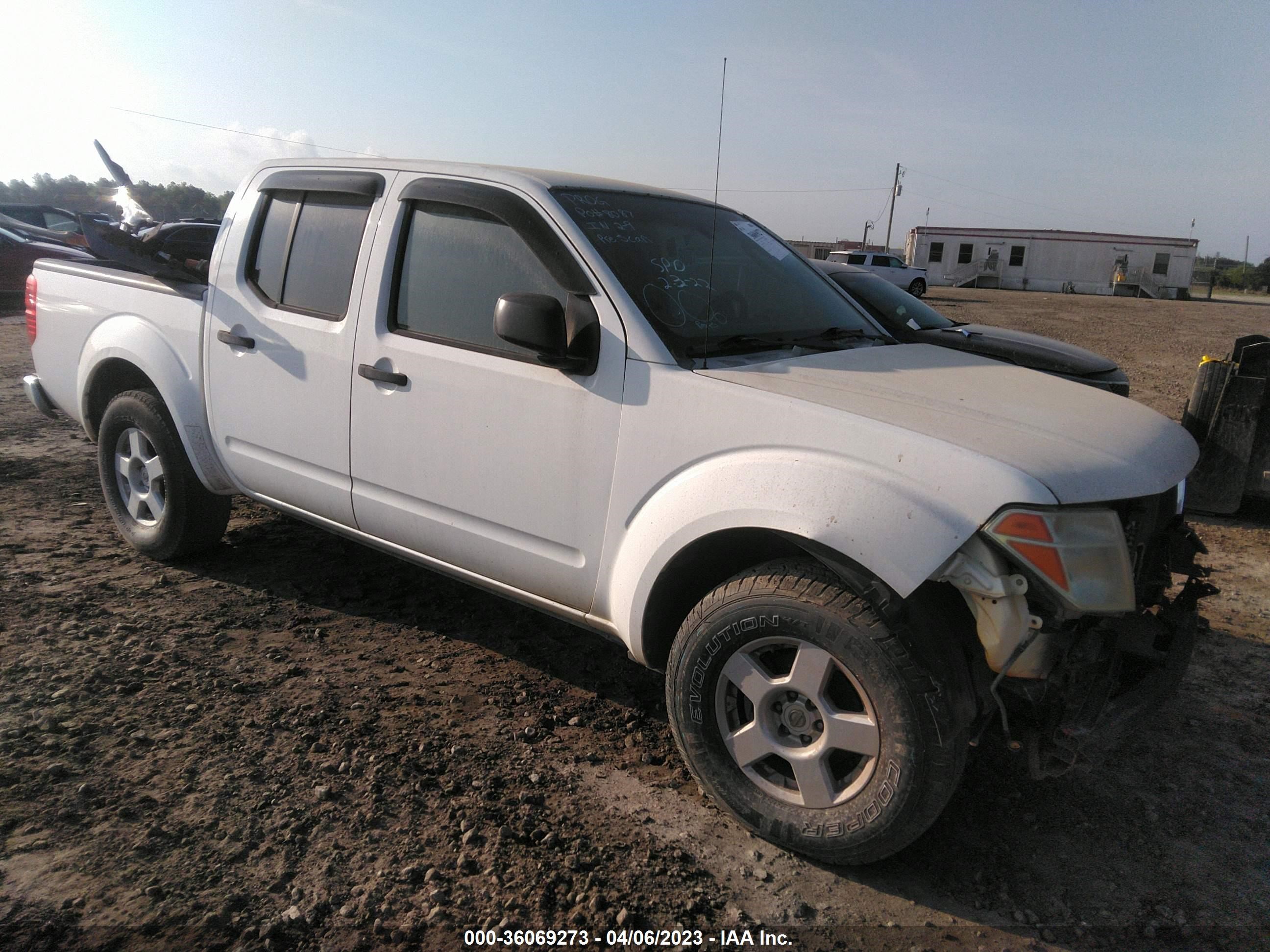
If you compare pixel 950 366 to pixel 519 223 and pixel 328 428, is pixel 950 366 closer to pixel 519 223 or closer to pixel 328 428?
pixel 519 223

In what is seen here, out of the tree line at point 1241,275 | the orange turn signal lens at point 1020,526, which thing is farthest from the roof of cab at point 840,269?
the tree line at point 1241,275

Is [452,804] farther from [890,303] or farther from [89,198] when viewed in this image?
[89,198]

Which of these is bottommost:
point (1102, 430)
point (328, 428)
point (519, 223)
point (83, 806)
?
point (83, 806)

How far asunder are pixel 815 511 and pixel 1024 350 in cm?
516

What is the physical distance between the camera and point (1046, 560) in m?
2.12

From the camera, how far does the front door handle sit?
3227 millimetres

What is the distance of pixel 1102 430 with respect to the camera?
2.58m

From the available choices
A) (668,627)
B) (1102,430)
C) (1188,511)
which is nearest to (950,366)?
(1102,430)

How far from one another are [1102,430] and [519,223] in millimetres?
1950

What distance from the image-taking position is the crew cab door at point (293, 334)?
137 inches

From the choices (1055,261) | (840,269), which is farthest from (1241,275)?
(840,269)

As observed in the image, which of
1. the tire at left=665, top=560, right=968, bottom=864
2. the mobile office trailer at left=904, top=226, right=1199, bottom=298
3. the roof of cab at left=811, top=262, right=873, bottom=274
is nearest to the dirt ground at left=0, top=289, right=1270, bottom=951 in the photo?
the tire at left=665, top=560, right=968, bottom=864

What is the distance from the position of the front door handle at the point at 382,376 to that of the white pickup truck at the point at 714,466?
0.01m

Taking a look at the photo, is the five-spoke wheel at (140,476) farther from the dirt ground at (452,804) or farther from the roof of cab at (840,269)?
the roof of cab at (840,269)
